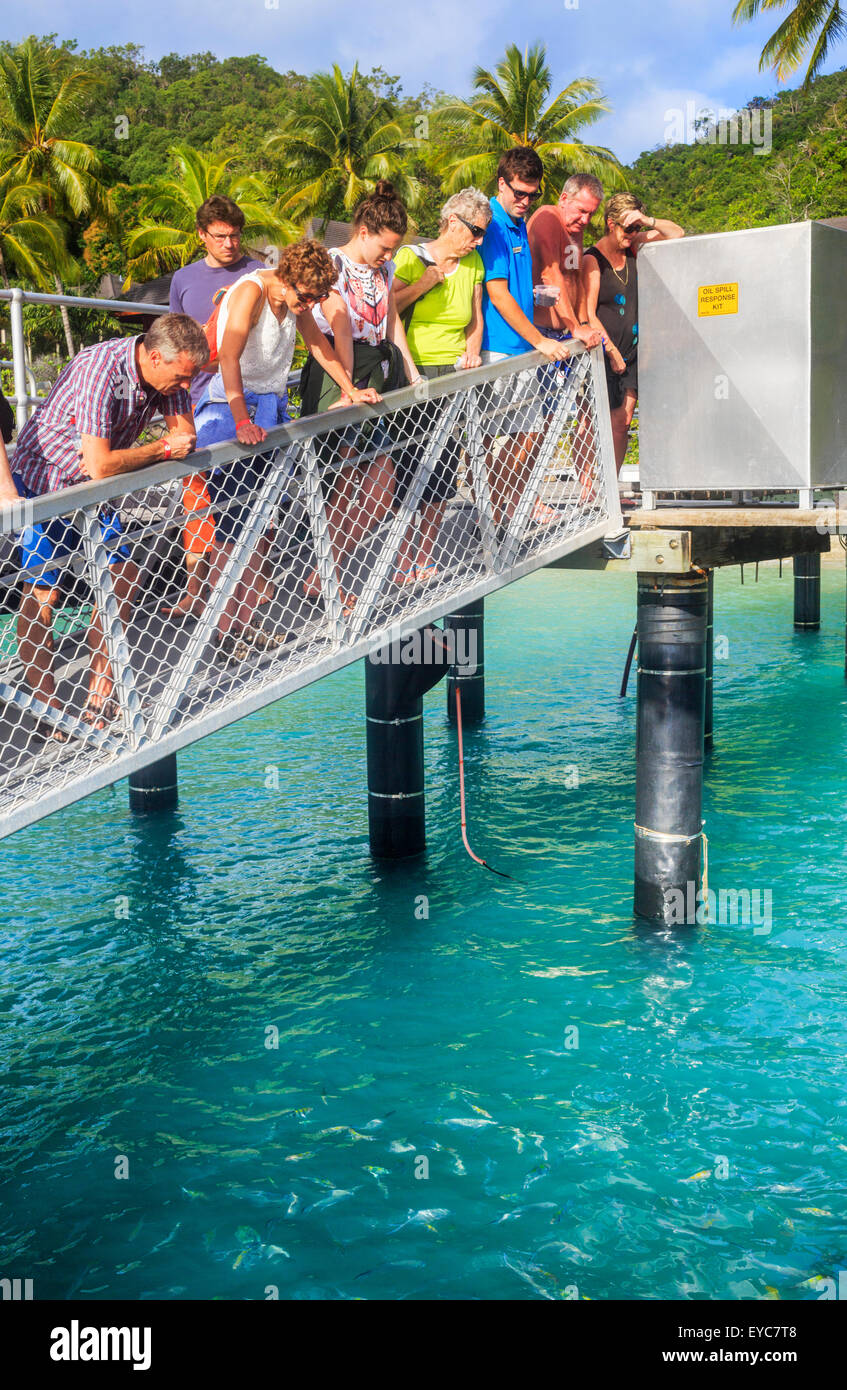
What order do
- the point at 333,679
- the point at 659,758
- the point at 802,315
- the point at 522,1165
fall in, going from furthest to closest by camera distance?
the point at 333,679, the point at 659,758, the point at 802,315, the point at 522,1165

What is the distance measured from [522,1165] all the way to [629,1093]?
2.55ft

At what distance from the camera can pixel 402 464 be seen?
6.29 m

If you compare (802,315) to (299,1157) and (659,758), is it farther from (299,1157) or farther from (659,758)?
(299,1157)

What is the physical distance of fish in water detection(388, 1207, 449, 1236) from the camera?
4.98 metres

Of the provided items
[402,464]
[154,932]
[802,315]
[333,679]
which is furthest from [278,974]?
[333,679]

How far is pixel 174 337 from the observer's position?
4.85 metres

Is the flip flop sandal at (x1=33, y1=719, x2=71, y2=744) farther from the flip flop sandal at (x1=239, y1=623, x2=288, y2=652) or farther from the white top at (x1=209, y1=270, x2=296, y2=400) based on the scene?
the white top at (x1=209, y1=270, x2=296, y2=400)

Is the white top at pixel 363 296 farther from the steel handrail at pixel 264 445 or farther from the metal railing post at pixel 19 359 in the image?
the metal railing post at pixel 19 359

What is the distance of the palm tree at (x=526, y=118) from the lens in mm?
35656

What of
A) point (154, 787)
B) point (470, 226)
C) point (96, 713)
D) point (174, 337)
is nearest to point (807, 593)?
point (154, 787)

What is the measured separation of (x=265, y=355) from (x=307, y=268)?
2.03 ft

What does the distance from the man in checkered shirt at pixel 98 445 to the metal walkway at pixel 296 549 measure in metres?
0.06

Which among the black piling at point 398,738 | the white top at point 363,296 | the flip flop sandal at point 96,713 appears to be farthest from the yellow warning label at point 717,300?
the flip flop sandal at point 96,713

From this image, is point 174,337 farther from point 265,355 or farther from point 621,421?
point 621,421
